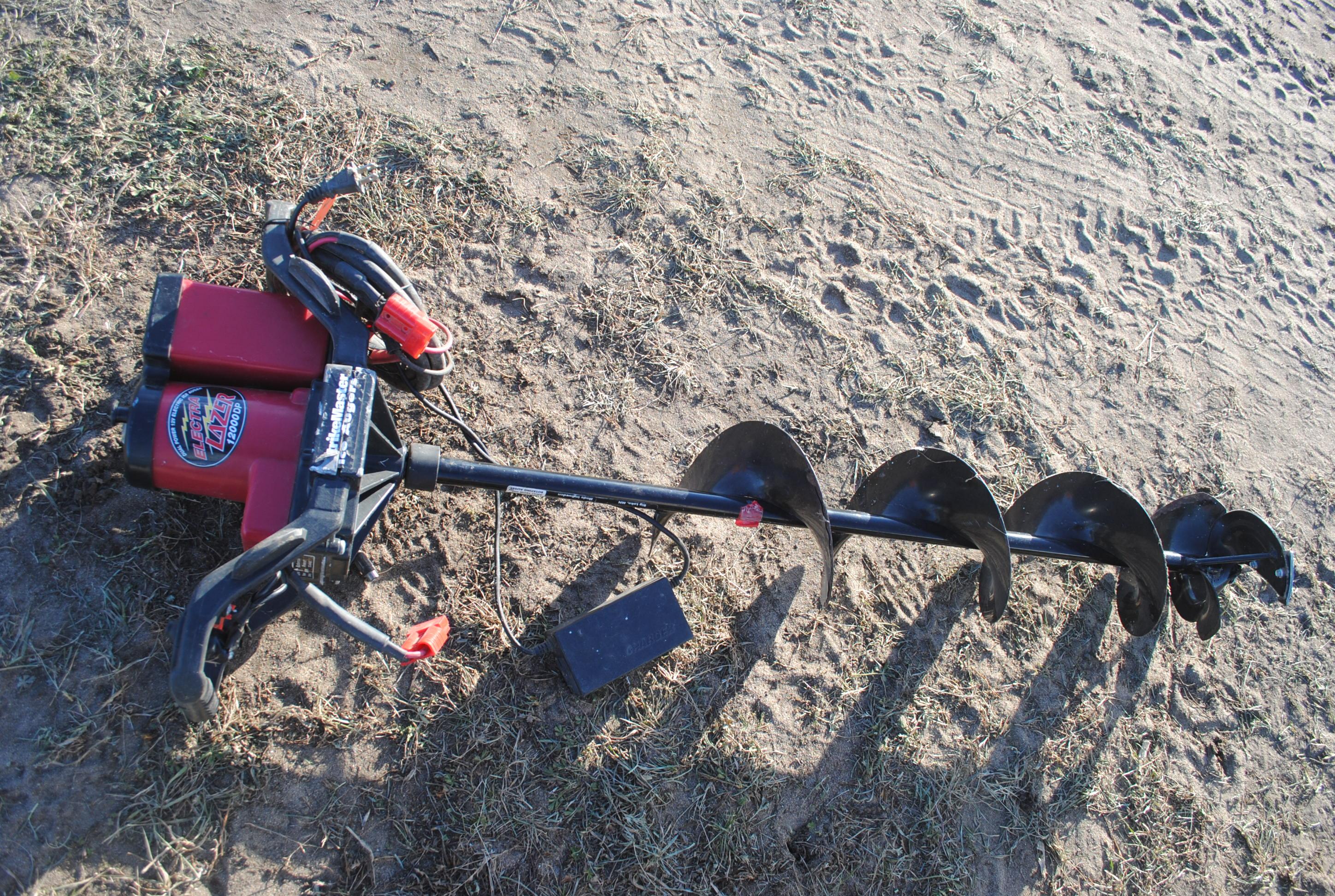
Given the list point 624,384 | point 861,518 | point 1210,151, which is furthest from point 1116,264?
point 624,384

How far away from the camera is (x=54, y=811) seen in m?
2.35

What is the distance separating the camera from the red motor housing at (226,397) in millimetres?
2336

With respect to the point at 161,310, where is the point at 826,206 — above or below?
above

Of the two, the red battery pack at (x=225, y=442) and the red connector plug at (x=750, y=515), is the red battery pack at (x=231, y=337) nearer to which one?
the red battery pack at (x=225, y=442)

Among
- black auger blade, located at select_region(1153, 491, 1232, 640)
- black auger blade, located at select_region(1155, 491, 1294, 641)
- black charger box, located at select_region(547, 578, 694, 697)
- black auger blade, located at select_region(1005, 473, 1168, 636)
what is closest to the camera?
black charger box, located at select_region(547, 578, 694, 697)

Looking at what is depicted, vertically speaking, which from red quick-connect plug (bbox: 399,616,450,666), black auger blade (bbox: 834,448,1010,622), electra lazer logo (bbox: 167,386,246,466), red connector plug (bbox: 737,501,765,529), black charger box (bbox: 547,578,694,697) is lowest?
black charger box (bbox: 547,578,694,697)

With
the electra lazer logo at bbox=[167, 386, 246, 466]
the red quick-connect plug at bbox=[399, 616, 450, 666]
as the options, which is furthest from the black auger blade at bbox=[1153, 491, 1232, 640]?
the electra lazer logo at bbox=[167, 386, 246, 466]

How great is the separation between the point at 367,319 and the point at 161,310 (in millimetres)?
628

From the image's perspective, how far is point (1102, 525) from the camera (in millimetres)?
3133

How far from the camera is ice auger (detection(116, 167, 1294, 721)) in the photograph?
222 cm

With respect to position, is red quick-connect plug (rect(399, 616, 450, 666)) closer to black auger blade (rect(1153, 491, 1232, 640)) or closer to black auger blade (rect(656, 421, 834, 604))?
black auger blade (rect(656, 421, 834, 604))

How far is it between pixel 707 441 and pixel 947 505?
1.04m

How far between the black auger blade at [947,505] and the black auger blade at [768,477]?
1.22 feet

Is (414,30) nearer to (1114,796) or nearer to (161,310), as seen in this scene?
(161,310)
